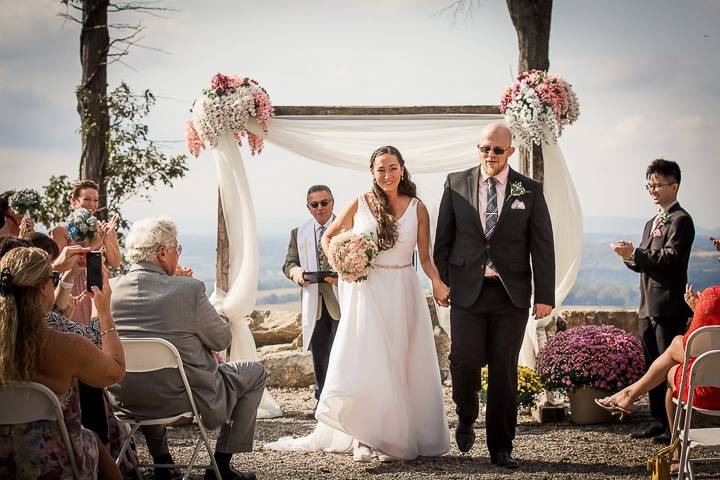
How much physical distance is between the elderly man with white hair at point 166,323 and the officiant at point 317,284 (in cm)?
254

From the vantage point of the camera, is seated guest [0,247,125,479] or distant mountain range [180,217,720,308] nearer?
seated guest [0,247,125,479]

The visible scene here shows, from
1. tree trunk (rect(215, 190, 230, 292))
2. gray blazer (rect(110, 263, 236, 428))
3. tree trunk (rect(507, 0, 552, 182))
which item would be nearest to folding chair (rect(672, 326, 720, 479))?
gray blazer (rect(110, 263, 236, 428))

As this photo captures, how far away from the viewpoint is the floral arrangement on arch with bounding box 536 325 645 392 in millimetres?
6941

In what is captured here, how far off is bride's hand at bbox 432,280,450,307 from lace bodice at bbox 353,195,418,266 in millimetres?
290

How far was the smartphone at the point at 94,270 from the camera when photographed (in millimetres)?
3971

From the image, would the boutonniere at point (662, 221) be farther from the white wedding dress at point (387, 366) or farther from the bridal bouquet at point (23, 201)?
the bridal bouquet at point (23, 201)

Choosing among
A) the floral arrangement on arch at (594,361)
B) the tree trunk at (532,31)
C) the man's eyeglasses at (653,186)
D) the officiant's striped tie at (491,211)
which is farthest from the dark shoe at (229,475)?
the tree trunk at (532,31)

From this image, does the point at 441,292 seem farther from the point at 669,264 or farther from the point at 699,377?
the point at 699,377

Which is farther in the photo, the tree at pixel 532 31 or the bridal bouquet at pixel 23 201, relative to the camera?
the tree at pixel 532 31

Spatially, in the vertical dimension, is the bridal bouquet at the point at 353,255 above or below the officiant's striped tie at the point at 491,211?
below

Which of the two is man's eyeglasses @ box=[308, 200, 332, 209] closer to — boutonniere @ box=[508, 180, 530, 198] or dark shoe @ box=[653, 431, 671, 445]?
boutonniere @ box=[508, 180, 530, 198]

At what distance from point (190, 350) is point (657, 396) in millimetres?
3403

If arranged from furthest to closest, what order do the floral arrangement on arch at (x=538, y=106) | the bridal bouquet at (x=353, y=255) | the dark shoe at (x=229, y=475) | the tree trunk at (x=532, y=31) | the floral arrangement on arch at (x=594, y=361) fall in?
the tree trunk at (x=532, y=31) < the floral arrangement on arch at (x=538, y=106) < the floral arrangement on arch at (x=594, y=361) < the bridal bouquet at (x=353, y=255) < the dark shoe at (x=229, y=475)

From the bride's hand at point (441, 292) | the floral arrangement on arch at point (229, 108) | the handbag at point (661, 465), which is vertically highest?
the floral arrangement on arch at point (229, 108)
